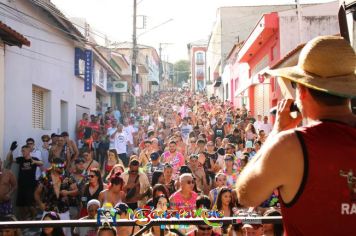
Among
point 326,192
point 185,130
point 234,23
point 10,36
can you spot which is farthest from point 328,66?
point 234,23

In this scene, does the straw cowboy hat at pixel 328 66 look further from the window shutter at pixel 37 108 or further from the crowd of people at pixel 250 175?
the window shutter at pixel 37 108

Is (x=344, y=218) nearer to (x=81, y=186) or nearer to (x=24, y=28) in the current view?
(x=81, y=186)

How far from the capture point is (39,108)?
43.6 ft

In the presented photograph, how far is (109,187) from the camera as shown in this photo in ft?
24.8

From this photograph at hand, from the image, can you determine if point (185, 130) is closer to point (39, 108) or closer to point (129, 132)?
point (129, 132)

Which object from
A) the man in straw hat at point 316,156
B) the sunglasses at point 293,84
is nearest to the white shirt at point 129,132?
the sunglasses at point 293,84

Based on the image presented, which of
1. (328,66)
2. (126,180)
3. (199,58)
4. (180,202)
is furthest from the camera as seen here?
(199,58)

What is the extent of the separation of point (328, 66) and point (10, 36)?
8704 mm

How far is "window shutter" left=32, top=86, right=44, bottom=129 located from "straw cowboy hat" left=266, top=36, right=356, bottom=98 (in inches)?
448

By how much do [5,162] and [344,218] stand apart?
920cm

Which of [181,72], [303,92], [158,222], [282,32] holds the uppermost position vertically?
[181,72]

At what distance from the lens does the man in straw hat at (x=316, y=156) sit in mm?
1806

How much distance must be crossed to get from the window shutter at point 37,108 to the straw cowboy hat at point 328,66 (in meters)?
11.4

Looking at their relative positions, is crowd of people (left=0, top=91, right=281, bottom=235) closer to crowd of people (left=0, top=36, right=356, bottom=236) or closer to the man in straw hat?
crowd of people (left=0, top=36, right=356, bottom=236)
